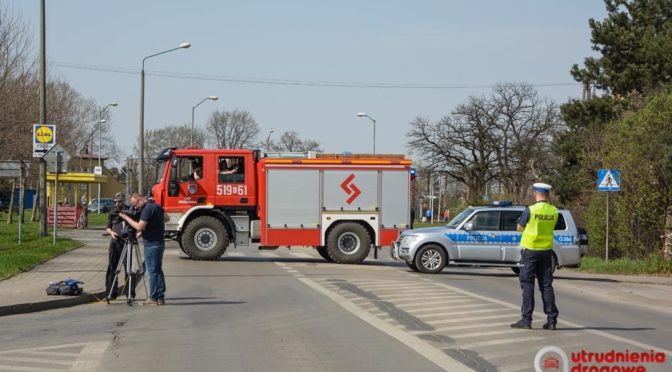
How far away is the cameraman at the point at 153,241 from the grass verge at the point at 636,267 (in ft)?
46.3

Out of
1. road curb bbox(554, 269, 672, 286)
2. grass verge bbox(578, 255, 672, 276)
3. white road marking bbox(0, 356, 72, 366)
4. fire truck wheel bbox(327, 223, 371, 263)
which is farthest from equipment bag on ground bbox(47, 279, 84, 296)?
grass verge bbox(578, 255, 672, 276)

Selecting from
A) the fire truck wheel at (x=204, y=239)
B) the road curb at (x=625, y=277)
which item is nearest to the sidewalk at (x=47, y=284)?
the fire truck wheel at (x=204, y=239)

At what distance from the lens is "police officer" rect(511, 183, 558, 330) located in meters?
11.4

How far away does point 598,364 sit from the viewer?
29.3 feet

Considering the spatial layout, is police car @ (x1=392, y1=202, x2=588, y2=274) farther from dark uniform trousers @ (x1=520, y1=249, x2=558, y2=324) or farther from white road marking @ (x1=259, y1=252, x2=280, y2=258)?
dark uniform trousers @ (x1=520, y1=249, x2=558, y2=324)

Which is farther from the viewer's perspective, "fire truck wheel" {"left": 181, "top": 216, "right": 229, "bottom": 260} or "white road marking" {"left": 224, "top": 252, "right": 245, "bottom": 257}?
"white road marking" {"left": 224, "top": 252, "right": 245, "bottom": 257}

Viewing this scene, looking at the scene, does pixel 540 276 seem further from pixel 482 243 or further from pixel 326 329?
pixel 482 243

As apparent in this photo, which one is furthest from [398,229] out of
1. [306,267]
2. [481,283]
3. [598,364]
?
[598,364]

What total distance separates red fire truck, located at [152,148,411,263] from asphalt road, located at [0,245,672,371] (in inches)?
214

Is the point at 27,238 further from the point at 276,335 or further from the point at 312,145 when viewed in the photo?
the point at 312,145

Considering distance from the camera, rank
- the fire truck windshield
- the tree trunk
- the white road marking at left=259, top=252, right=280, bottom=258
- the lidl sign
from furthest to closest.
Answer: the white road marking at left=259, top=252, right=280, bottom=258 → the fire truck windshield → the lidl sign → the tree trunk

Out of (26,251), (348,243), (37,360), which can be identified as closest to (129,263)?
(37,360)

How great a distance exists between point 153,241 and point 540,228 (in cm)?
609

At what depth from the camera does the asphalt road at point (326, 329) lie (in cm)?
920
